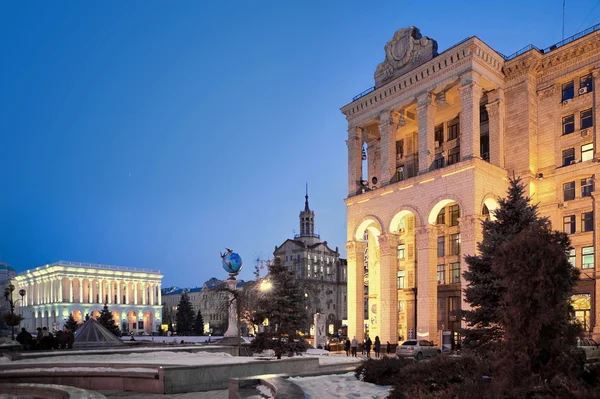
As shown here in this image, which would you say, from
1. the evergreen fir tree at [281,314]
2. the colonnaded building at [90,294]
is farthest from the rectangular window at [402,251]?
the colonnaded building at [90,294]

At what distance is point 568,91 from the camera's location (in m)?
38.2

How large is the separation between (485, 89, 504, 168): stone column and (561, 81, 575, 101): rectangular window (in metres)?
4.30

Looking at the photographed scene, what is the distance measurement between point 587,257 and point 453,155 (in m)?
13.6

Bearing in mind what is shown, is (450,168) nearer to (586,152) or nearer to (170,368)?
(586,152)

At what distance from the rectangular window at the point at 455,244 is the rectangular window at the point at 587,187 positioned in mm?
10993

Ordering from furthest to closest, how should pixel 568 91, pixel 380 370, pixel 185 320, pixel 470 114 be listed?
pixel 185 320, pixel 568 91, pixel 470 114, pixel 380 370

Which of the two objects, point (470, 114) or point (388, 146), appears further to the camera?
point (388, 146)

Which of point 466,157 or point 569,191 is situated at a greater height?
point 466,157

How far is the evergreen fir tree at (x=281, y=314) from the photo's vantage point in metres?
29.3

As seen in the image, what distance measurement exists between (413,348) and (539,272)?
2566cm

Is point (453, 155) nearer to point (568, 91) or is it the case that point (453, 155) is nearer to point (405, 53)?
point (405, 53)

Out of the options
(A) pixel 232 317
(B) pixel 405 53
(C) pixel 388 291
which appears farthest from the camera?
(B) pixel 405 53

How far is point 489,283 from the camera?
2231 centimetres

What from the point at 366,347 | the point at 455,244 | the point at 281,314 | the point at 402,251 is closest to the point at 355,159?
the point at 402,251
